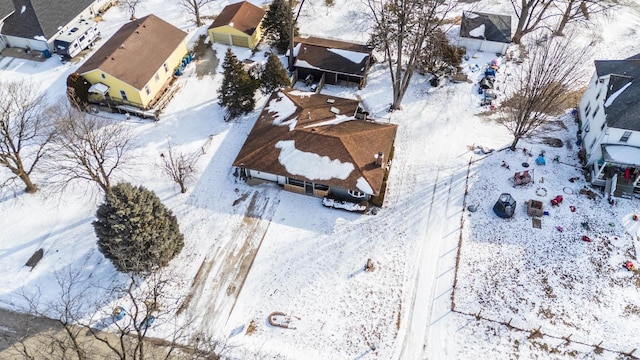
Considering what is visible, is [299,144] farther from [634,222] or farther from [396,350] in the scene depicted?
[634,222]

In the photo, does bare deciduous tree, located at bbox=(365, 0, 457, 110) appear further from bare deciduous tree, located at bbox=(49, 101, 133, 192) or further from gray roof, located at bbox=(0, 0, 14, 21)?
gray roof, located at bbox=(0, 0, 14, 21)

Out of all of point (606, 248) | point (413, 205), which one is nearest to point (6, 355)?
point (413, 205)

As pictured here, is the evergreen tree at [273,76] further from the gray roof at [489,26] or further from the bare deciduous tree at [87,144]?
the gray roof at [489,26]

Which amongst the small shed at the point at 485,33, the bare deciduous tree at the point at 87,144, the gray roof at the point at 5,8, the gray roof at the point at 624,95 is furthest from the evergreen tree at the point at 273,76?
the gray roof at the point at 5,8

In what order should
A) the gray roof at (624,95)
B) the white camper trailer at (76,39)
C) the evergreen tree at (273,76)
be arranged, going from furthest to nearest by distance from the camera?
the white camper trailer at (76,39) < the evergreen tree at (273,76) < the gray roof at (624,95)

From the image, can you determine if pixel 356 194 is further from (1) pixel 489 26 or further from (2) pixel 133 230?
(1) pixel 489 26

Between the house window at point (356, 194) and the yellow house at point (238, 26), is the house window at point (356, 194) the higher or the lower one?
the lower one
